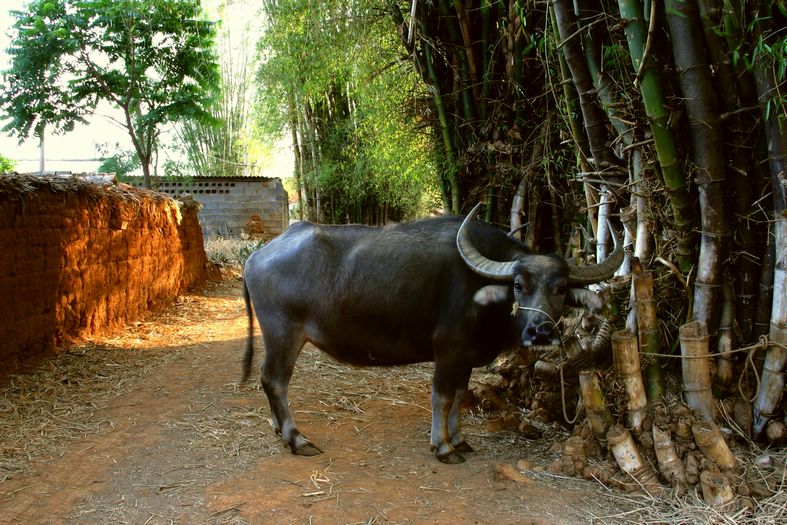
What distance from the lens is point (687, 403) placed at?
323 cm

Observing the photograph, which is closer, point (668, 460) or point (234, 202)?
point (668, 460)

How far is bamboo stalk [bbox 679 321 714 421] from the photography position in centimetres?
314

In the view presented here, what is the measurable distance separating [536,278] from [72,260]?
439 centimetres

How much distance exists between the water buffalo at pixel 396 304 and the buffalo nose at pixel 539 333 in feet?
0.81

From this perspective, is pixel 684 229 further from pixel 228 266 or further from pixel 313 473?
pixel 228 266

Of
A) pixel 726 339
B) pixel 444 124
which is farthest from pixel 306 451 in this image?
pixel 444 124

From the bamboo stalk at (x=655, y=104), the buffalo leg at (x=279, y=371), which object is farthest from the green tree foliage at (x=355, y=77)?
the buffalo leg at (x=279, y=371)

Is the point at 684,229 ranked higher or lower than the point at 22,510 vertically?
higher

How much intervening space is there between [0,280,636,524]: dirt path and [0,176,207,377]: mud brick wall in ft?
1.31

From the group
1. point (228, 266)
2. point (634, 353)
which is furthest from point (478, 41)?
point (228, 266)

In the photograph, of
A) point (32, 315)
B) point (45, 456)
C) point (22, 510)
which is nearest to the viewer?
point (22, 510)

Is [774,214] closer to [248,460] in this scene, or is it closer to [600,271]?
[600,271]

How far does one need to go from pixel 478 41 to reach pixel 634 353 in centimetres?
310

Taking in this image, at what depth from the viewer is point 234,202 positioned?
1416 centimetres
